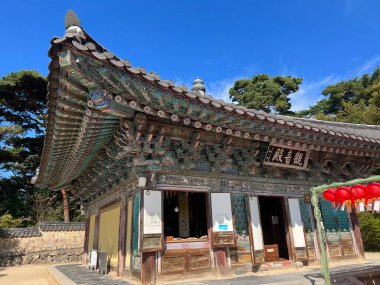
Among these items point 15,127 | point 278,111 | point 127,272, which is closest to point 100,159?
point 127,272

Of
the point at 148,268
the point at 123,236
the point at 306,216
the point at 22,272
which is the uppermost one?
the point at 306,216

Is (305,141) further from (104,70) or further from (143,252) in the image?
(104,70)

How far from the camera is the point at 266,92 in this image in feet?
131

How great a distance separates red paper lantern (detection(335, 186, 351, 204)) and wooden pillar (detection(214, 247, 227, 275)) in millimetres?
3166

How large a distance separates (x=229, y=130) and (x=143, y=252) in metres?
3.36

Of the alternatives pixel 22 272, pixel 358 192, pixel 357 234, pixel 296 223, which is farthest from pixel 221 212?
pixel 22 272

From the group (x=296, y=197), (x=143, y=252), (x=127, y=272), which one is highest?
(x=296, y=197)

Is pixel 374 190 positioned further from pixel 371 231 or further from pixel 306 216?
pixel 371 231

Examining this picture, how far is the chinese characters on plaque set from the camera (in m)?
8.36

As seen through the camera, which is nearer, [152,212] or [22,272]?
[152,212]

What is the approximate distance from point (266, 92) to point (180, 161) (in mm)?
35000

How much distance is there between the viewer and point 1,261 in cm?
1780

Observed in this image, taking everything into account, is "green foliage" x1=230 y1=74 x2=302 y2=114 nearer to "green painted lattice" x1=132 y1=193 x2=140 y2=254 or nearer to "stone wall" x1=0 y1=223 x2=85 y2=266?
"stone wall" x1=0 y1=223 x2=85 y2=266

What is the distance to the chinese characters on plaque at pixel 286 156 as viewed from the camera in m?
8.36
